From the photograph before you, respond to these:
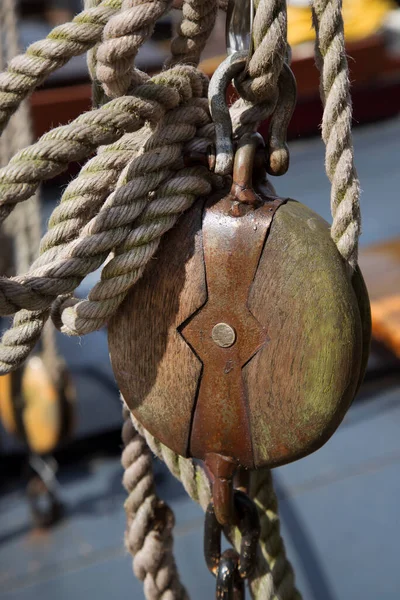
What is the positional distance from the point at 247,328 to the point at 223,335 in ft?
0.07

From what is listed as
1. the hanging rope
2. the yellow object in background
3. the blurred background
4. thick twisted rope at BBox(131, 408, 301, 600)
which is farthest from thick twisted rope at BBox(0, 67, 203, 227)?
the yellow object in background

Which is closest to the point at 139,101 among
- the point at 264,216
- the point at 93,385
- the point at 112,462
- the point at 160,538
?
the point at 264,216

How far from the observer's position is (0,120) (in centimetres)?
60

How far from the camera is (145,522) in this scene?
0.79 m

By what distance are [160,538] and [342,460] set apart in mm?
1190

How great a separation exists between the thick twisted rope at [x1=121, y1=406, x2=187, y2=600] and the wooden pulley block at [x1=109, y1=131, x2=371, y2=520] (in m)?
0.15

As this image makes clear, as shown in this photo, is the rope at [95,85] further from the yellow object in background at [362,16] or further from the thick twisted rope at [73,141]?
the yellow object in background at [362,16]

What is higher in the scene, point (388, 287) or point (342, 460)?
point (388, 287)

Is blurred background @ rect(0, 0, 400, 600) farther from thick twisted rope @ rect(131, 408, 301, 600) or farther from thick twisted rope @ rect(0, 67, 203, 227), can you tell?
thick twisted rope @ rect(0, 67, 203, 227)

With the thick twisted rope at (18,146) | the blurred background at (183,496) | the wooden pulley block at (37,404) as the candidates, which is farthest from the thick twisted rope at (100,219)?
the wooden pulley block at (37,404)

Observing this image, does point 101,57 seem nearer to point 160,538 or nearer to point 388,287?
point 160,538

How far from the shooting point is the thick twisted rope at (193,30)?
0.67 m

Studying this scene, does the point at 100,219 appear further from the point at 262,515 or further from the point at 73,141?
the point at 262,515

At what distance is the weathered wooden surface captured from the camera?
23.8 inches
